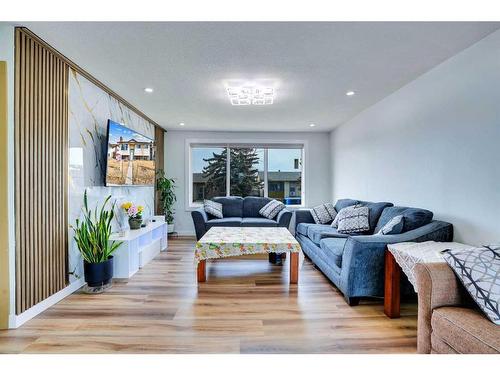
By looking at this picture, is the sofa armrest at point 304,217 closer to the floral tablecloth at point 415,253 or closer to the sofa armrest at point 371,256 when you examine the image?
the sofa armrest at point 371,256

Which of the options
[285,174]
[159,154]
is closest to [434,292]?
[285,174]


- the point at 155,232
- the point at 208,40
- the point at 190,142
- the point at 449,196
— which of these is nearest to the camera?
the point at 208,40

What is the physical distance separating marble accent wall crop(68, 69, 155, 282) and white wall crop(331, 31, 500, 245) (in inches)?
147

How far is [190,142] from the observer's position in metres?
6.09

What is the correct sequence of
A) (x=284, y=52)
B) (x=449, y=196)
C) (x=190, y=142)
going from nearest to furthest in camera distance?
(x=284, y=52) < (x=449, y=196) < (x=190, y=142)

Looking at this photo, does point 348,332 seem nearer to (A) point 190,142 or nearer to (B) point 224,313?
(B) point 224,313

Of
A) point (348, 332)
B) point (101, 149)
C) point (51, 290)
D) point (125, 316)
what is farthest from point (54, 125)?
point (348, 332)

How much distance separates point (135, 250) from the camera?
3.40 meters

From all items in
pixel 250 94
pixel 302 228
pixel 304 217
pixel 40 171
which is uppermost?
pixel 250 94

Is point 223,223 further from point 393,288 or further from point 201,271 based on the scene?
point 393,288

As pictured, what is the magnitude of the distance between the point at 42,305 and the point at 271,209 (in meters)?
3.80

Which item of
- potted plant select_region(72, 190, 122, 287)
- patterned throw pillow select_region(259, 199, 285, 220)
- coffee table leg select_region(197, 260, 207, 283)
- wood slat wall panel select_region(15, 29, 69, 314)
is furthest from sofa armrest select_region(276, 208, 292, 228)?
wood slat wall panel select_region(15, 29, 69, 314)
